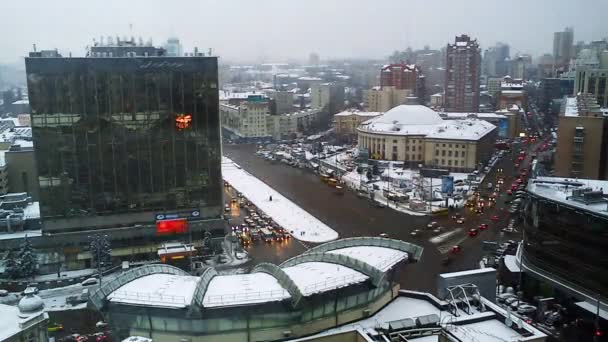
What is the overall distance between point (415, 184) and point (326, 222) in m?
10.8

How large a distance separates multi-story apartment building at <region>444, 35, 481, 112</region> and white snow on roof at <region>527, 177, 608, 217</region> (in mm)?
51493

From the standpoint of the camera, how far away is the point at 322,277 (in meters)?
11.4

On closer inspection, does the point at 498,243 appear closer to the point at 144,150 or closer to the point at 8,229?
the point at 144,150

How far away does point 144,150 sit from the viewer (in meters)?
23.4

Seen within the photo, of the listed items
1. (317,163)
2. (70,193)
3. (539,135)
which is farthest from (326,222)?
(539,135)

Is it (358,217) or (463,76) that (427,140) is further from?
(463,76)

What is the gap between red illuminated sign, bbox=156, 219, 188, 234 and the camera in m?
23.7

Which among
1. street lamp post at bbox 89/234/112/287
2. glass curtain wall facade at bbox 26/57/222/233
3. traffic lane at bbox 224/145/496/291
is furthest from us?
glass curtain wall facade at bbox 26/57/222/233

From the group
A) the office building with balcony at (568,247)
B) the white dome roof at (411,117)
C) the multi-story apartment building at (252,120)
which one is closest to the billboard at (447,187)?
the office building with balcony at (568,247)

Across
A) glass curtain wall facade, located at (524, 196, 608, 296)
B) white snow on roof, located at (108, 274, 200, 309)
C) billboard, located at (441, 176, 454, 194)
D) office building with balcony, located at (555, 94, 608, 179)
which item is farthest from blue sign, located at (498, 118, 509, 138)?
white snow on roof, located at (108, 274, 200, 309)

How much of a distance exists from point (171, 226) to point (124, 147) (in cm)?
394

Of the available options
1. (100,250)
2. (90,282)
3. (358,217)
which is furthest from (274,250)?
(90,282)

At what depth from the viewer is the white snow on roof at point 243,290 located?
1030cm

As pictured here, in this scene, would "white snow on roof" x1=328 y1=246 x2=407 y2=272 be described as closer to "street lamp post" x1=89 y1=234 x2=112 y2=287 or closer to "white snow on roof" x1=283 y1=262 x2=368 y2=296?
"white snow on roof" x1=283 y1=262 x2=368 y2=296
